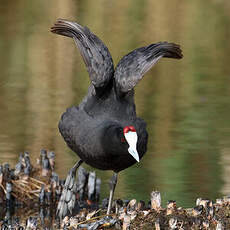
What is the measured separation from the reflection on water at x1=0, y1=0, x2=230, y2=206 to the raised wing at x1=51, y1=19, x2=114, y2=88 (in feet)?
4.56

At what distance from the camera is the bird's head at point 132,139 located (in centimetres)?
571

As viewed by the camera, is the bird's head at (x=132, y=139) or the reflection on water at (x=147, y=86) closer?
the bird's head at (x=132, y=139)

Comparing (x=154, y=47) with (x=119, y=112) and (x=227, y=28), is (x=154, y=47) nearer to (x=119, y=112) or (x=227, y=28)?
(x=119, y=112)

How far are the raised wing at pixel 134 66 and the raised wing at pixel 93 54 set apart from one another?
8 centimetres

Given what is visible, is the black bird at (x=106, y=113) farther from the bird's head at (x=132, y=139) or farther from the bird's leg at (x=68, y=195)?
the bird's leg at (x=68, y=195)

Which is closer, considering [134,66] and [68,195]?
[134,66]

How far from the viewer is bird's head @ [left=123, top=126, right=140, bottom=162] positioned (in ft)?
Answer: 18.7

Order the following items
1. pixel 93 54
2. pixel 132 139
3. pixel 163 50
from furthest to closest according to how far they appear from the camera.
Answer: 1. pixel 163 50
2. pixel 93 54
3. pixel 132 139

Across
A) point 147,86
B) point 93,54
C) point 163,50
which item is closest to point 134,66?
point 93,54

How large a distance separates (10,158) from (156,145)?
1627 mm

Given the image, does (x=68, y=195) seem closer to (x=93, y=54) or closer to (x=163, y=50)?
(x=93, y=54)

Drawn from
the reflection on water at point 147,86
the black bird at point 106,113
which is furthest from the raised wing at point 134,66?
the reflection on water at point 147,86

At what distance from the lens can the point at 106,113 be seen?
636cm

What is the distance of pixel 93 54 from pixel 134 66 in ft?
1.00
